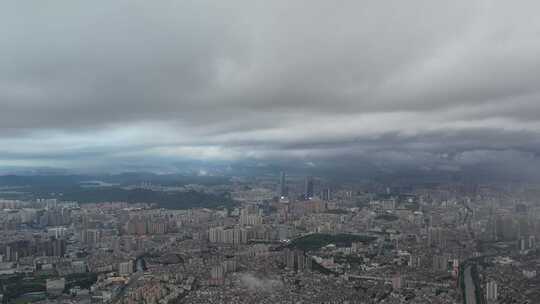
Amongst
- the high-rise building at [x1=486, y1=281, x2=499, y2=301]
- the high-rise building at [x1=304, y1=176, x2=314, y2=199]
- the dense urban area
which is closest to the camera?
the high-rise building at [x1=486, y1=281, x2=499, y2=301]

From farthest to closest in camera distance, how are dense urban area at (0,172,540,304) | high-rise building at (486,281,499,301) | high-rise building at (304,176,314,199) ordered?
high-rise building at (304,176,314,199), dense urban area at (0,172,540,304), high-rise building at (486,281,499,301)

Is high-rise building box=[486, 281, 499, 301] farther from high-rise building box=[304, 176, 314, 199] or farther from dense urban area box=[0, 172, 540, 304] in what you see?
high-rise building box=[304, 176, 314, 199]

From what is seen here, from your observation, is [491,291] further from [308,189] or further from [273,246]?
[308,189]

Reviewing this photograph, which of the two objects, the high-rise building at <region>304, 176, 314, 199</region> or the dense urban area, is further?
the high-rise building at <region>304, 176, 314, 199</region>

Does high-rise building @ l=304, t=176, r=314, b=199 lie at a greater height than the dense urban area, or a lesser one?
greater

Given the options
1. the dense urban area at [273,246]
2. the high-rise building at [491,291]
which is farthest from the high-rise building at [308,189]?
the high-rise building at [491,291]

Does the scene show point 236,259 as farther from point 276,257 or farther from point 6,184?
→ point 6,184

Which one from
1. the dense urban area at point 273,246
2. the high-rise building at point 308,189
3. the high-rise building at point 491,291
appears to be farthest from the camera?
the high-rise building at point 308,189

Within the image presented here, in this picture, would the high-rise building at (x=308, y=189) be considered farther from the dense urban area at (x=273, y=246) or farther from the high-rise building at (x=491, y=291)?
the high-rise building at (x=491, y=291)

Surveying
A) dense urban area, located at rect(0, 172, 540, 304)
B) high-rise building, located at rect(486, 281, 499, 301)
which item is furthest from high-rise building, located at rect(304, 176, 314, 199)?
high-rise building, located at rect(486, 281, 499, 301)
